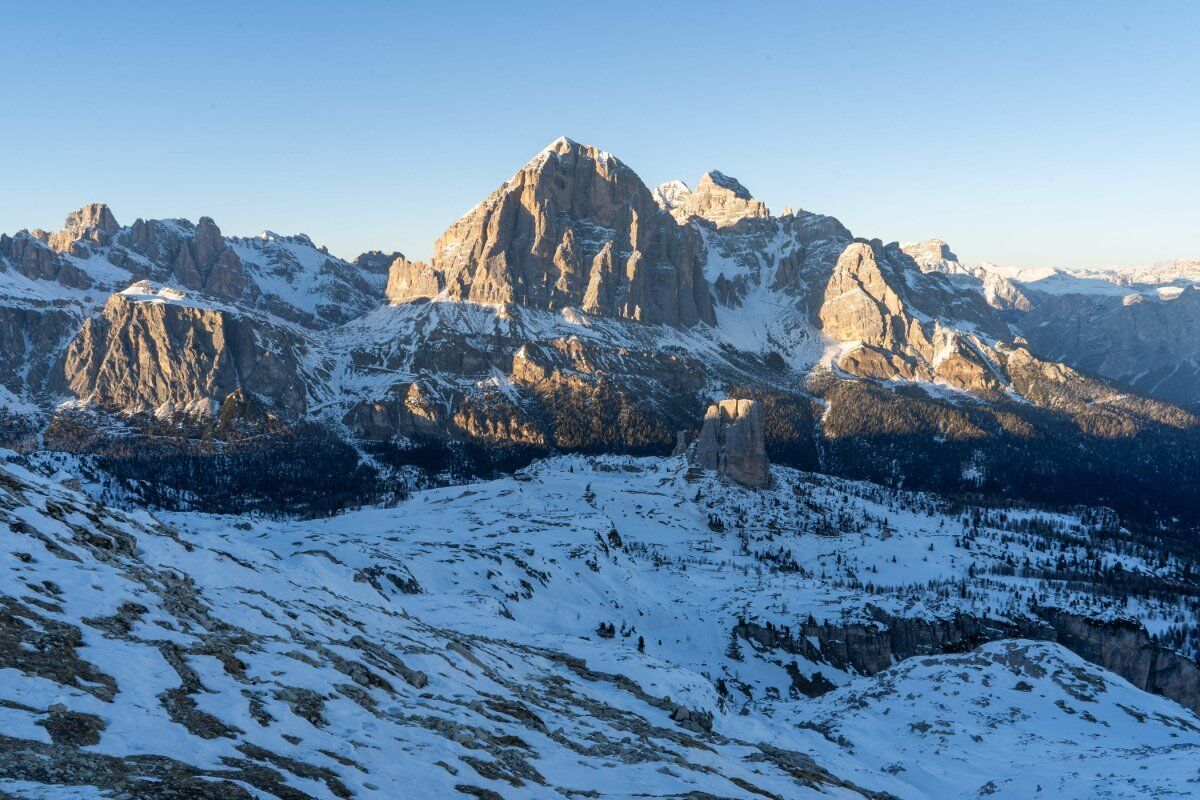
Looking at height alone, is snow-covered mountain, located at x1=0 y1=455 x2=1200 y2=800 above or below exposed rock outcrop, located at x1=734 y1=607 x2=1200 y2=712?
above

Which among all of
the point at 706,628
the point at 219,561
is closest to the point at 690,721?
the point at 219,561

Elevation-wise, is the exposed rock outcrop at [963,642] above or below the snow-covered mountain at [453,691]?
below

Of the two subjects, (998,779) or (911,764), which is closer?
(998,779)

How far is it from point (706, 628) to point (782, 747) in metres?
74.7

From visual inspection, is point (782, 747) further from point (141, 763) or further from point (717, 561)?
point (717, 561)

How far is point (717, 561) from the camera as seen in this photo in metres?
188

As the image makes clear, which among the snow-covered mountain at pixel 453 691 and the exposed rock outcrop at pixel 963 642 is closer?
the snow-covered mountain at pixel 453 691

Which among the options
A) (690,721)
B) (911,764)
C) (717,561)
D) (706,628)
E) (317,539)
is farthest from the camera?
(717,561)

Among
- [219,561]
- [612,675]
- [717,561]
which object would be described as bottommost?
[717,561]

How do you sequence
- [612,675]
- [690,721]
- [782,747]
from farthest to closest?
[612,675] < [782,747] < [690,721]

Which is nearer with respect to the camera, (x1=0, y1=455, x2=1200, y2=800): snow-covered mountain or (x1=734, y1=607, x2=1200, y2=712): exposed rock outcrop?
(x1=0, y1=455, x2=1200, y2=800): snow-covered mountain

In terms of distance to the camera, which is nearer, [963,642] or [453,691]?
[453,691]

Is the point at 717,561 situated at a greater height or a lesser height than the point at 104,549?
lesser

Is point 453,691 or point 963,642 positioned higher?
point 453,691
